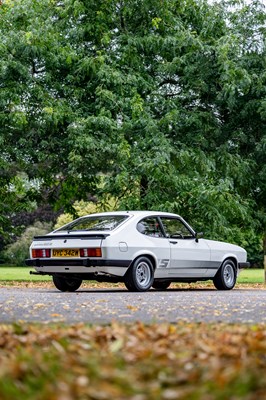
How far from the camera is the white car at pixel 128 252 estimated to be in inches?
579

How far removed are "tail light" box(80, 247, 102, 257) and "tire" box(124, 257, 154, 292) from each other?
747 mm

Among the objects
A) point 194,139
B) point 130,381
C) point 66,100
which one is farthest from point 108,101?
point 130,381

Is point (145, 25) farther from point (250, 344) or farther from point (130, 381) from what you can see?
point (130, 381)

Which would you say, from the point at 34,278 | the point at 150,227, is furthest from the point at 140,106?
the point at 34,278

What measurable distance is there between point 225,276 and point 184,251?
1485mm

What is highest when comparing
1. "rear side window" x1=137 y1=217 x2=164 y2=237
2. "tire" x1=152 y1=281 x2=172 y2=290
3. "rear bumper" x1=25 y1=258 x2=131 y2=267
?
"rear side window" x1=137 y1=217 x2=164 y2=237

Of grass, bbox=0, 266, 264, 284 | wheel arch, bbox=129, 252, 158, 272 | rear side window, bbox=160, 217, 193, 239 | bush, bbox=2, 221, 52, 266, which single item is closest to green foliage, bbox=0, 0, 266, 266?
grass, bbox=0, 266, 264, 284

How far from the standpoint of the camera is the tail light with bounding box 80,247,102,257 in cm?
1457

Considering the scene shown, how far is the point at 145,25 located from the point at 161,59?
1.08 m

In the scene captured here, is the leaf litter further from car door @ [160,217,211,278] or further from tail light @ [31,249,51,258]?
car door @ [160,217,211,278]

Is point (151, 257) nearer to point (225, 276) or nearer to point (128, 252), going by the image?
point (128, 252)

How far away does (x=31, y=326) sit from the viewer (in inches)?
277

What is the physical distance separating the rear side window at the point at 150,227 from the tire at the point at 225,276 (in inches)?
78.2

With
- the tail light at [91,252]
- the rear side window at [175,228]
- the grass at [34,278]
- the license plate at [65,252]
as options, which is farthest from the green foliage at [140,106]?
the tail light at [91,252]
